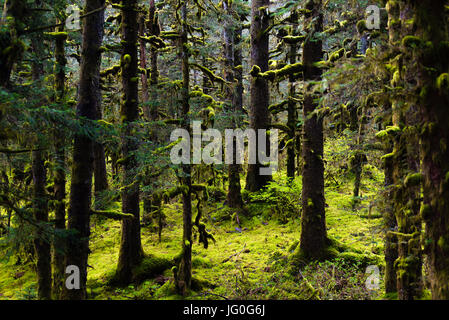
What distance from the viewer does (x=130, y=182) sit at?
7.70 metres

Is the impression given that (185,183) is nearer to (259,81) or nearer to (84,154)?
(84,154)

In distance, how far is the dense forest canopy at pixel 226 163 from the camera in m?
4.00

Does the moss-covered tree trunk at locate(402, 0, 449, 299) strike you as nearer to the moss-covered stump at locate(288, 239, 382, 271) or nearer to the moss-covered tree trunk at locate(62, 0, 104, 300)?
the moss-covered stump at locate(288, 239, 382, 271)

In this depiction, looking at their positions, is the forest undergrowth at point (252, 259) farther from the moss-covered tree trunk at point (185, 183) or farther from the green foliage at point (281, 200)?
the moss-covered tree trunk at point (185, 183)

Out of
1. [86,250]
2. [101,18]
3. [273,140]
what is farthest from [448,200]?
[273,140]

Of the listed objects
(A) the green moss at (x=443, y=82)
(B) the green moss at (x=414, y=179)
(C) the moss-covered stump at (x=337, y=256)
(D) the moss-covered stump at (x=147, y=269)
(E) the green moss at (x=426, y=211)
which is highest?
(A) the green moss at (x=443, y=82)

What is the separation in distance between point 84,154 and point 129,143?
1832mm

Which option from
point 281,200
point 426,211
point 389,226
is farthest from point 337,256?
point 426,211

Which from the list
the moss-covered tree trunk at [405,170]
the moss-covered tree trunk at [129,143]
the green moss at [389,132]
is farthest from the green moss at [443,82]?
the moss-covered tree trunk at [129,143]

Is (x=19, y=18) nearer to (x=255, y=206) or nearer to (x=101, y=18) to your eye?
(x=101, y=18)

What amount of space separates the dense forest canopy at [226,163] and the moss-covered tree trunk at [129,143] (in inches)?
1.7

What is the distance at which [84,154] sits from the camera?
633 cm

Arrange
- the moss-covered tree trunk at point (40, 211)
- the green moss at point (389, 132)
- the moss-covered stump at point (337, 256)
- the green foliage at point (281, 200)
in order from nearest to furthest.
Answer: the green moss at point (389, 132) → the moss-covered tree trunk at point (40, 211) → the moss-covered stump at point (337, 256) → the green foliage at point (281, 200)
